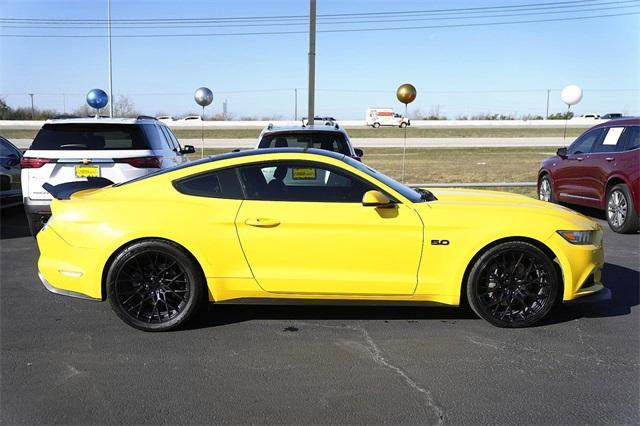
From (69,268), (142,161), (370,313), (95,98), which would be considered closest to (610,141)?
(370,313)

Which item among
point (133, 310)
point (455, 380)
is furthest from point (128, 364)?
point (455, 380)

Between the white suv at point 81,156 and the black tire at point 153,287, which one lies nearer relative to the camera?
the black tire at point 153,287

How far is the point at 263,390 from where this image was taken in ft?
11.8

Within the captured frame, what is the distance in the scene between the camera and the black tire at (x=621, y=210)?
858cm

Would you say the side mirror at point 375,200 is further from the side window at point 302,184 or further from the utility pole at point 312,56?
the utility pole at point 312,56

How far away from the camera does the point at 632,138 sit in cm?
891

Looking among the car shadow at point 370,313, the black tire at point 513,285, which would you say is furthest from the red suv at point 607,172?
the black tire at point 513,285

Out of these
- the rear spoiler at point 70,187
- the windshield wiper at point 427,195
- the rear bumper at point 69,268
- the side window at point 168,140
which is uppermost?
the side window at point 168,140

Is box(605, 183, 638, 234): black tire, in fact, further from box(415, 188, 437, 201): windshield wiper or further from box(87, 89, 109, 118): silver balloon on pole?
box(87, 89, 109, 118): silver balloon on pole

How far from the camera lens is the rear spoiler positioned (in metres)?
5.59

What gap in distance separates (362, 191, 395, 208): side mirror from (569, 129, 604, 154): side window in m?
6.73

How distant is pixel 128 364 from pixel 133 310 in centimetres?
69

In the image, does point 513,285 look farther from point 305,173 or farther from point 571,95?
point 571,95

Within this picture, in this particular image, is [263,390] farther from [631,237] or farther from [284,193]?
[631,237]
